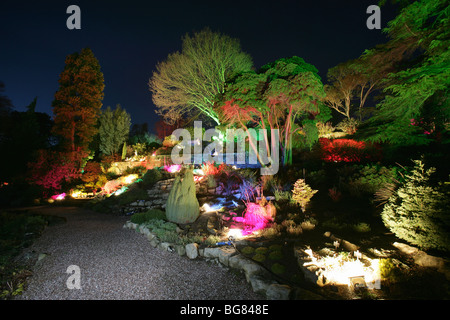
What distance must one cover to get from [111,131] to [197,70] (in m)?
9.20

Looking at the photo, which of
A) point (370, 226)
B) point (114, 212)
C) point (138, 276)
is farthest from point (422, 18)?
point (114, 212)

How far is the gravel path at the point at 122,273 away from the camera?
308 cm

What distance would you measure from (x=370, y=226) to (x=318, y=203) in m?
1.54

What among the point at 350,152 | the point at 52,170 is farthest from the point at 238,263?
the point at 52,170

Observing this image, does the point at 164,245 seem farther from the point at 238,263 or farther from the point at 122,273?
the point at 238,263

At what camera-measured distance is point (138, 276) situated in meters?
3.55

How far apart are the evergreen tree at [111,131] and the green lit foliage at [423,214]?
19.0 m

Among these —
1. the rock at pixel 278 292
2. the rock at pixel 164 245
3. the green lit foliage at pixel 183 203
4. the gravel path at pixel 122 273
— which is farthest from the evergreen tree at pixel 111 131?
the rock at pixel 278 292

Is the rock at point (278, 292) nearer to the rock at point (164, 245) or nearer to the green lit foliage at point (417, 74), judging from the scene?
the rock at point (164, 245)

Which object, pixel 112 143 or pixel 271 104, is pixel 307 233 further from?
pixel 112 143

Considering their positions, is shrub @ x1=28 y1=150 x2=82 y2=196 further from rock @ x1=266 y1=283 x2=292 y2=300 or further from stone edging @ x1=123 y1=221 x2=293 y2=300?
rock @ x1=266 y1=283 x2=292 y2=300

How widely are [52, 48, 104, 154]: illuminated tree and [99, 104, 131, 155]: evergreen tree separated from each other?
12.9 feet

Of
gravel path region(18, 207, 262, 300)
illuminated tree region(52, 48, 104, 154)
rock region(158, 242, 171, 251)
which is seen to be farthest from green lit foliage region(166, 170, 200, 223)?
illuminated tree region(52, 48, 104, 154)

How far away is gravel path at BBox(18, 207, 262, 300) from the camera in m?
3.08
